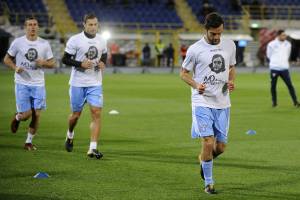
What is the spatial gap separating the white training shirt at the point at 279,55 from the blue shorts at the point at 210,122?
45.1 feet

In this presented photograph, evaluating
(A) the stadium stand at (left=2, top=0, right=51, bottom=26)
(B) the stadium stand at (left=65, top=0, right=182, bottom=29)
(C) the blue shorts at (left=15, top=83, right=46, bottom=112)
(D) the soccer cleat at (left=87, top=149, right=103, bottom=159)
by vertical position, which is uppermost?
(C) the blue shorts at (left=15, top=83, right=46, bottom=112)

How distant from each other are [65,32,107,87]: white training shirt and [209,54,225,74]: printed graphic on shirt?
11.7 feet

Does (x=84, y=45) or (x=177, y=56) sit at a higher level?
(x=84, y=45)

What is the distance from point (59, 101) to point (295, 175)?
48.9ft

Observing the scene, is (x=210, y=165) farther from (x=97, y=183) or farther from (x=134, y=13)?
(x=134, y=13)

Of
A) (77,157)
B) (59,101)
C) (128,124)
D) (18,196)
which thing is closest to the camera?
(18,196)

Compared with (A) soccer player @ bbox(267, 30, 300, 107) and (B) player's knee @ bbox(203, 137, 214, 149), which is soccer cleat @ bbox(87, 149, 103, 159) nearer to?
(B) player's knee @ bbox(203, 137, 214, 149)

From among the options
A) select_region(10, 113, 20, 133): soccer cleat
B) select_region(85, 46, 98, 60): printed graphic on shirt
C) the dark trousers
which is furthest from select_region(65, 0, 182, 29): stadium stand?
select_region(85, 46, 98, 60): printed graphic on shirt

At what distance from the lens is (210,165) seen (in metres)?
9.48

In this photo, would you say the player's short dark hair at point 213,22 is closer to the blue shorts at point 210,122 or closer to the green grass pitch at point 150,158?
the blue shorts at point 210,122

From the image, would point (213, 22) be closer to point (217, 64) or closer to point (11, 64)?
point (217, 64)

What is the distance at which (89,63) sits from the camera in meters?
12.6

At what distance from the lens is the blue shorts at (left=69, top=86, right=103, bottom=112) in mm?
12766

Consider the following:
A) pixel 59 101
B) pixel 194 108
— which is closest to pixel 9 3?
pixel 59 101
